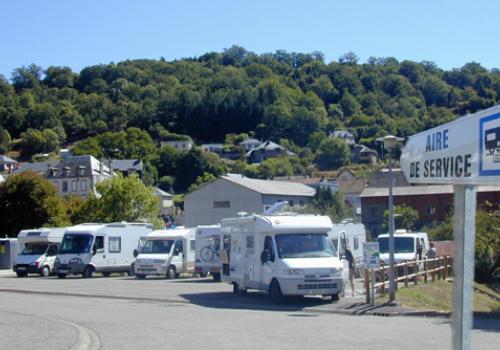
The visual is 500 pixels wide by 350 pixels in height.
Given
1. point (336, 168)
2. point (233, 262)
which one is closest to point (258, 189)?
point (233, 262)

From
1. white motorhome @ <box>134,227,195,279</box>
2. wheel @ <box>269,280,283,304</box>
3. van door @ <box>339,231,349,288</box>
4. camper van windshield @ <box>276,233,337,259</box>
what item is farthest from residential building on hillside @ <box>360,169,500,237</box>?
wheel @ <box>269,280,283,304</box>

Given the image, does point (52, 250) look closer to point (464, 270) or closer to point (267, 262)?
point (267, 262)

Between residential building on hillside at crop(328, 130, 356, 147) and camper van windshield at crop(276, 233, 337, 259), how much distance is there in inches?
5444

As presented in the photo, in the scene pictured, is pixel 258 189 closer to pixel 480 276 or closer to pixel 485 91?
→ pixel 480 276

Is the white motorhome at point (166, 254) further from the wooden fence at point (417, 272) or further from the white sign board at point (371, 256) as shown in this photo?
the white sign board at point (371, 256)

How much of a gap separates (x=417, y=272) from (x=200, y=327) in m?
13.9

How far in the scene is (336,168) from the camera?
15375 cm

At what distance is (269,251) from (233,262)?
130 inches

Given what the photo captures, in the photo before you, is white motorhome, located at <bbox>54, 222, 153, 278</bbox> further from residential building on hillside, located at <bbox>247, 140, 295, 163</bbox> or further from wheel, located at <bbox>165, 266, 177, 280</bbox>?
residential building on hillside, located at <bbox>247, 140, 295, 163</bbox>

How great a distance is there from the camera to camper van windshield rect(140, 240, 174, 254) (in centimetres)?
3902

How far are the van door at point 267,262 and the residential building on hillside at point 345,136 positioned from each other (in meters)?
138

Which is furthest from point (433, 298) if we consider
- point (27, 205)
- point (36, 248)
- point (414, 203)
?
point (414, 203)

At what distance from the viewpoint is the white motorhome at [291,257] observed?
907 inches

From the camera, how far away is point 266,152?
163 m
